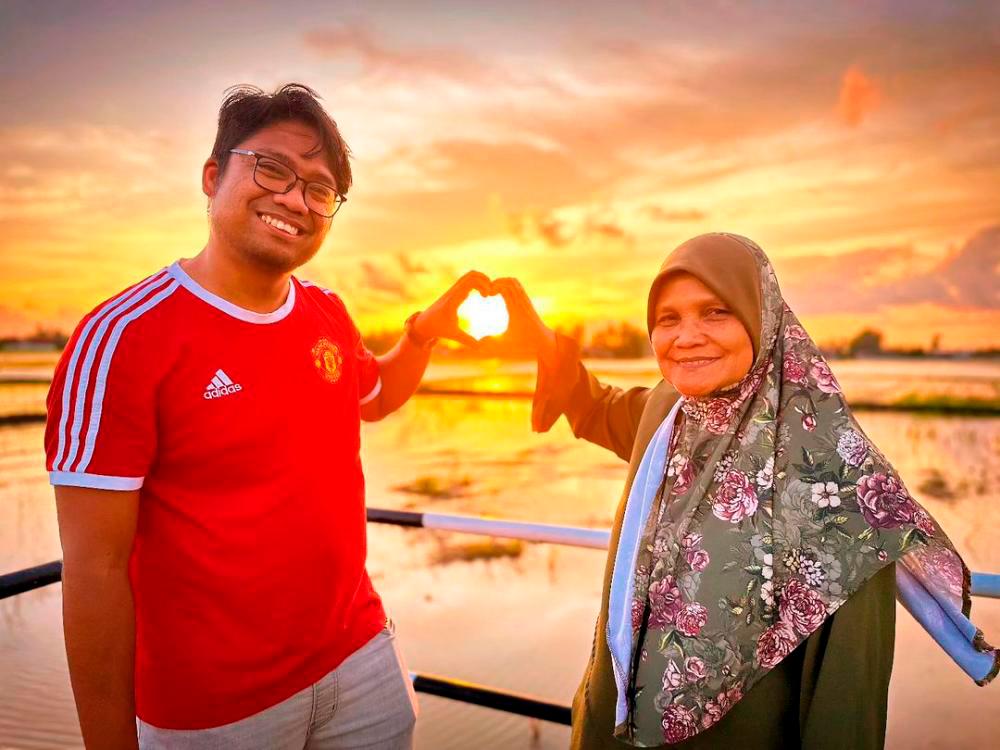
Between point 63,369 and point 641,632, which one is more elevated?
point 63,369

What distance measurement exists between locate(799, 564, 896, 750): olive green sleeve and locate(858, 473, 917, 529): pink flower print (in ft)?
0.30

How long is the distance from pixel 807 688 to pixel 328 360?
121 centimetres

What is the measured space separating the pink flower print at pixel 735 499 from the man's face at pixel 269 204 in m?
1.05

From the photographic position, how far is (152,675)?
1365 millimetres

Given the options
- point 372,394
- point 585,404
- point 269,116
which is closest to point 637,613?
point 585,404

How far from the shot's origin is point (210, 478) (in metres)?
1.35

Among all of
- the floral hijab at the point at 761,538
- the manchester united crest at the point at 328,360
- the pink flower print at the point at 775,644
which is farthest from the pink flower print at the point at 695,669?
the manchester united crest at the point at 328,360

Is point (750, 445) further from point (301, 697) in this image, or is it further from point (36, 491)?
point (36, 491)

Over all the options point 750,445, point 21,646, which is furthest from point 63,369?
point 21,646

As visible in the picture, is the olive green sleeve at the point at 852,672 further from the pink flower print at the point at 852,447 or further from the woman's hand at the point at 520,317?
the woman's hand at the point at 520,317

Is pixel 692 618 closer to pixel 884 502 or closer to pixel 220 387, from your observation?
pixel 884 502

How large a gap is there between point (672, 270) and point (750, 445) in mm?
398

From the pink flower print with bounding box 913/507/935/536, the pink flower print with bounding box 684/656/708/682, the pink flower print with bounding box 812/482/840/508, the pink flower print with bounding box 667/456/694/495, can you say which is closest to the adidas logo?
Answer: the pink flower print with bounding box 667/456/694/495

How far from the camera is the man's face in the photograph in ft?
4.76
